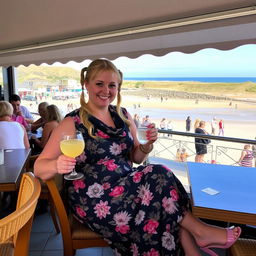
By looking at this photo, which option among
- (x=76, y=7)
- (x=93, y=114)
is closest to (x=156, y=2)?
(x=76, y=7)

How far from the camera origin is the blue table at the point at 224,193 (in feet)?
4.11

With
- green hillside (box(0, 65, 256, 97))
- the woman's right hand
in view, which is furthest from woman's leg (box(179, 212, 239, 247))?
green hillside (box(0, 65, 256, 97))

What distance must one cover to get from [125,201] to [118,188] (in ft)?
0.29

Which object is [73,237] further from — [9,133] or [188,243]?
[9,133]

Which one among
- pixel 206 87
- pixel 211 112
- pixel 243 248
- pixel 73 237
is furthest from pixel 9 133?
pixel 211 112

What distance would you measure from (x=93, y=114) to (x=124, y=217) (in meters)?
0.73

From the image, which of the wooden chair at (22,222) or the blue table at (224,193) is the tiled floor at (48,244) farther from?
the wooden chair at (22,222)

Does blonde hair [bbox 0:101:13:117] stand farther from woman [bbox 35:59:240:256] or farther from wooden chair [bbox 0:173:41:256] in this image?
wooden chair [bbox 0:173:41:256]

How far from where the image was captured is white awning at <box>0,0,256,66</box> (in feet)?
6.56

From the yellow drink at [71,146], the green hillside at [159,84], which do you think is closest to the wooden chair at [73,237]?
the yellow drink at [71,146]

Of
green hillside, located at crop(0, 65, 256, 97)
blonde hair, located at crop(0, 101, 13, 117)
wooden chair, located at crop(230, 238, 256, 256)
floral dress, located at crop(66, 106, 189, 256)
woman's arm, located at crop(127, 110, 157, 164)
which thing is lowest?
wooden chair, located at crop(230, 238, 256, 256)

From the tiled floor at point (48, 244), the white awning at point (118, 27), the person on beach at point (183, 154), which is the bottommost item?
the tiled floor at point (48, 244)

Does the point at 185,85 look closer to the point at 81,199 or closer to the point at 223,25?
the point at 223,25

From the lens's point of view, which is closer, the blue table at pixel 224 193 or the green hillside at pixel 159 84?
the blue table at pixel 224 193
